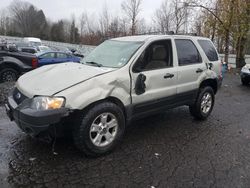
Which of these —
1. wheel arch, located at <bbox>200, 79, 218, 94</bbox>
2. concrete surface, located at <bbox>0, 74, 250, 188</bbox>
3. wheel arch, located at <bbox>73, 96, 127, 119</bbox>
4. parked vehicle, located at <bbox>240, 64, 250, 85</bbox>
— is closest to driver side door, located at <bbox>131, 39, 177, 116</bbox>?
wheel arch, located at <bbox>73, 96, 127, 119</bbox>

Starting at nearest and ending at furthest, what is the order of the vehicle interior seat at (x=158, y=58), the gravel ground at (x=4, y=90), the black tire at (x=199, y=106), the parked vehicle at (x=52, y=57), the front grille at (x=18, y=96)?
the front grille at (x=18, y=96), the vehicle interior seat at (x=158, y=58), the black tire at (x=199, y=106), the gravel ground at (x=4, y=90), the parked vehicle at (x=52, y=57)

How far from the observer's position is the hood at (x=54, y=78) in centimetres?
364

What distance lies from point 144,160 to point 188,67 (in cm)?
221

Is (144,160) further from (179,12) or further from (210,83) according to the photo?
(179,12)

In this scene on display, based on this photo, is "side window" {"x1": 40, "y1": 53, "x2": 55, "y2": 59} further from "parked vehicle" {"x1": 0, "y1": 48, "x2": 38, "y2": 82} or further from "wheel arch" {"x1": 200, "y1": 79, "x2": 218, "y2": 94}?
"wheel arch" {"x1": 200, "y1": 79, "x2": 218, "y2": 94}

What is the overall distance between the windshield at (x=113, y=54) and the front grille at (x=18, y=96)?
1329 mm

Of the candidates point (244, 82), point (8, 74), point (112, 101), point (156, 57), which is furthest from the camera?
point (244, 82)

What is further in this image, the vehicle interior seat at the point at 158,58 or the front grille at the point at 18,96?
the vehicle interior seat at the point at 158,58

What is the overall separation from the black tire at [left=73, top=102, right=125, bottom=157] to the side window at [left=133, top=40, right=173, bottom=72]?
783mm

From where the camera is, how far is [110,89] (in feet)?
12.8

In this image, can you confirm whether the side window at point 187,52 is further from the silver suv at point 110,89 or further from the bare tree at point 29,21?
the bare tree at point 29,21

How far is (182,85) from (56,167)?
281cm

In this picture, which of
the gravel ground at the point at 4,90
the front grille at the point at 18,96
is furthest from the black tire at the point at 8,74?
the front grille at the point at 18,96

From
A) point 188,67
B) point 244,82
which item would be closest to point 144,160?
point 188,67
